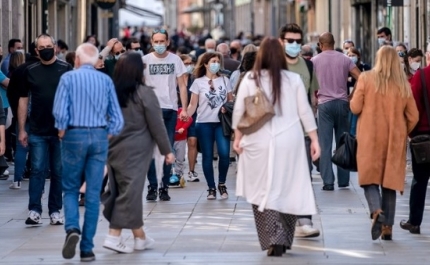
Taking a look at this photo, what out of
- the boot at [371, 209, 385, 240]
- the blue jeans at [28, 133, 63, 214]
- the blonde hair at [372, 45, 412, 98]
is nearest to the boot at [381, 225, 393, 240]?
the boot at [371, 209, 385, 240]

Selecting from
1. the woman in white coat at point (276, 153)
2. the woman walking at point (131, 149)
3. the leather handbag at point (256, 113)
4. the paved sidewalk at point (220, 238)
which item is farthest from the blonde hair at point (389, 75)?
the woman walking at point (131, 149)

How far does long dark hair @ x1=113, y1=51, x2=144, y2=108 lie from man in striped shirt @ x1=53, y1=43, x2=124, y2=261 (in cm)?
33

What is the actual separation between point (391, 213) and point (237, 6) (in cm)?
8706

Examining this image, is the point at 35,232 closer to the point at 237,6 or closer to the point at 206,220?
the point at 206,220

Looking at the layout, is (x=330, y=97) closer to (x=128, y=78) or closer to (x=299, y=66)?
(x=299, y=66)

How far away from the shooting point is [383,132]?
1270 cm

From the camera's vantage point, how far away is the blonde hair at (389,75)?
1267 cm

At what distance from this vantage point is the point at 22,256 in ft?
39.5

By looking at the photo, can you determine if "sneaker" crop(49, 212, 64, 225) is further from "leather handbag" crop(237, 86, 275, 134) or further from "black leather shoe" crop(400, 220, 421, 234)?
"black leather shoe" crop(400, 220, 421, 234)

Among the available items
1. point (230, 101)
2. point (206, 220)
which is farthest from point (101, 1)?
point (206, 220)

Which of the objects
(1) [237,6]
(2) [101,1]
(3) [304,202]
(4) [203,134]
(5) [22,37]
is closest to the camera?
(3) [304,202]

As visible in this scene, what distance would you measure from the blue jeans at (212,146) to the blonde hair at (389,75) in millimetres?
4419

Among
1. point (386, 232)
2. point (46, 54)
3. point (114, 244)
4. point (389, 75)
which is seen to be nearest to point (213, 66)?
point (46, 54)

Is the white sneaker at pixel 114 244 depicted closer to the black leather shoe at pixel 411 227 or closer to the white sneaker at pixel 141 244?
the white sneaker at pixel 141 244
